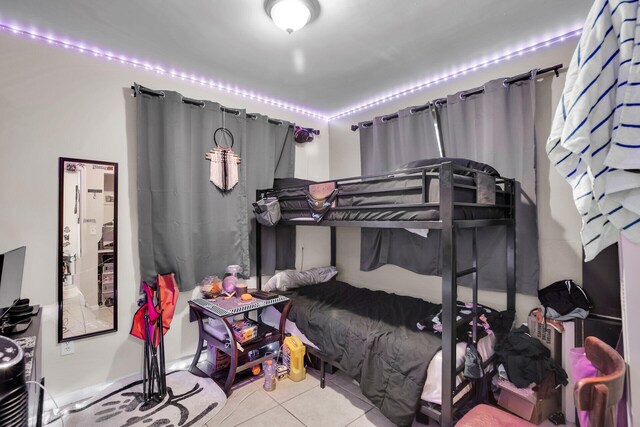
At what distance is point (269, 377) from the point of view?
7.64ft

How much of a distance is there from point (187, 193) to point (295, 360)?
169cm

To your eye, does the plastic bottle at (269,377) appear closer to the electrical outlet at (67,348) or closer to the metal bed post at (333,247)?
the electrical outlet at (67,348)

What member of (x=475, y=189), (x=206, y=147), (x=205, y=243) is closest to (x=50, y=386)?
(x=205, y=243)

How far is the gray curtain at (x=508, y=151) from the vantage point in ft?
7.29

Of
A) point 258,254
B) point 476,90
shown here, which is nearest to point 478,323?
point 476,90

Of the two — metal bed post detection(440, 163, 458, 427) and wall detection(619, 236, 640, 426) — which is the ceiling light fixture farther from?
wall detection(619, 236, 640, 426)

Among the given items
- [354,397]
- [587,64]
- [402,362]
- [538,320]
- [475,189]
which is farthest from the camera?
[354,397]

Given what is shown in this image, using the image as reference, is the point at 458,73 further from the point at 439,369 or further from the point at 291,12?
the point at 439,369

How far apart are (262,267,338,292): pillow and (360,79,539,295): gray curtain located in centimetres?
78

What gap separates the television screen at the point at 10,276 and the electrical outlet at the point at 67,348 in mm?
711

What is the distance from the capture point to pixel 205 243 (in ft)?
9.02

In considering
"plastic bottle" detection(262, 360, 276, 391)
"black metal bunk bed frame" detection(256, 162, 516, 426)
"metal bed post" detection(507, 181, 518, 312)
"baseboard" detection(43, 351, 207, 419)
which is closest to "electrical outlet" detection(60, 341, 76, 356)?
"baseboard" detection(43, 351, 207, 419)

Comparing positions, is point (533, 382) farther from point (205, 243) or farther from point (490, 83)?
point (205, 243)

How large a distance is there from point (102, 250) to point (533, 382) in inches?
123
